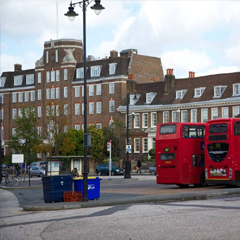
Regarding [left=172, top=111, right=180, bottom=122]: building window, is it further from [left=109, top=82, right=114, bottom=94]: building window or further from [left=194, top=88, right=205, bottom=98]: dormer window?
[left=109, top=82, right=114, bottom=94]: building window

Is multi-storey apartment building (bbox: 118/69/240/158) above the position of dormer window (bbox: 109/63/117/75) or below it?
below

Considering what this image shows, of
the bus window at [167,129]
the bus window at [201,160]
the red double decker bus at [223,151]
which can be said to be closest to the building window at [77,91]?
the bus window at [167,129]

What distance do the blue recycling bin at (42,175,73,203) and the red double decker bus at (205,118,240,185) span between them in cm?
1199

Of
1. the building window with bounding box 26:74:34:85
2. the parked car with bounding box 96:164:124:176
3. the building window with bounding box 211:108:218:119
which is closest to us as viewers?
the parked car with bounding box 96:164:124:176

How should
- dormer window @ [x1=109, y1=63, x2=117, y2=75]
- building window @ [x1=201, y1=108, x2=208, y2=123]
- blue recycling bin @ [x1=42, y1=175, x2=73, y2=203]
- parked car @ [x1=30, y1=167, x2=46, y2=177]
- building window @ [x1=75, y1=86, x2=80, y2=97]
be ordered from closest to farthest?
blue recycling bin @ [x1=42, y1=175, x2=73, y2=203]
parked car @ [x1=30, y1=167, x2=46, y2=177]
building window @ [x1=201, y1=108, x2=208, y2=123]
dormer window @ [x1=109, y1=63, x2=117, y2=75]
building window @ [x1=75, y1=86, x2=80, y2=97]

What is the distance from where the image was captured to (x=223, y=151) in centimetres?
3625

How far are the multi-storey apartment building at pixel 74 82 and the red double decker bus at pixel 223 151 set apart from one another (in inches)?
2214

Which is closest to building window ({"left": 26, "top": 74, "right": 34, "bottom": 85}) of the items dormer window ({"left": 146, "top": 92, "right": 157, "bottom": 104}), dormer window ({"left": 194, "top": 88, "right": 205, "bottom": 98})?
dormer window ({"left": 146, "top": 92, "right": 157, "bottom": 104})

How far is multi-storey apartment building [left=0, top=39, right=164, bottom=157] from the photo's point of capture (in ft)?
317

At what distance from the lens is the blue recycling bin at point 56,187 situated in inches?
1046

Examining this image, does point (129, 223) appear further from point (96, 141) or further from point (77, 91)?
point (77, 91)

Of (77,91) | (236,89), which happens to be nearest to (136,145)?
(77,91)

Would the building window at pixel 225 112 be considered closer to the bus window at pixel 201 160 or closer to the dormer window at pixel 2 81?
the bus window at pixel 201 160

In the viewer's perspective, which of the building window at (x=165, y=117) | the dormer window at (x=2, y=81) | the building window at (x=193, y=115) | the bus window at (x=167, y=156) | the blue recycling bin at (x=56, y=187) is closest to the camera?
the blue recycling bin at (x=56, y=187)
